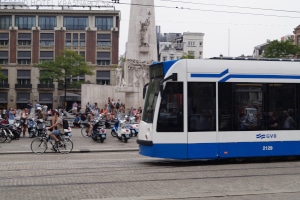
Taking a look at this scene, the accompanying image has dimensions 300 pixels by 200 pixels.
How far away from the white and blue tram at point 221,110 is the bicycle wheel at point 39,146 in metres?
6.32

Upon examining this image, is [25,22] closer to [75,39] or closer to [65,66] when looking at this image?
[75,39]

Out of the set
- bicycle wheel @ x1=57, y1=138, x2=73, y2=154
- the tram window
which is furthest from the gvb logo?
bicycle wheel @ x1=57, y1=138, x2=73, y2=154

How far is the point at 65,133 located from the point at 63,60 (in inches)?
2053

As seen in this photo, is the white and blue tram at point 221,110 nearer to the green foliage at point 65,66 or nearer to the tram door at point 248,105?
the tram door at point 248,105

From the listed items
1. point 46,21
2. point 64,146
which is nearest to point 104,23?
point 46,21

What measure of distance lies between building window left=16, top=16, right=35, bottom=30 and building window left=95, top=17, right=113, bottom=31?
1099 centimetres

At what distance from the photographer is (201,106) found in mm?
14555

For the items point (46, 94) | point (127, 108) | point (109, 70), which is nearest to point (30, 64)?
point (46, 94)

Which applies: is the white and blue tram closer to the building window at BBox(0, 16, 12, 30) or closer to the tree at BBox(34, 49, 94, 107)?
the tree at BBox(34, 49, 94, 107)

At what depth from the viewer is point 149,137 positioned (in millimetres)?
14500

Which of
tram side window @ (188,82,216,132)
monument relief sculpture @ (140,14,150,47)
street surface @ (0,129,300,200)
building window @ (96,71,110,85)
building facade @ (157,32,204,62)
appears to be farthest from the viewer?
building facade @ (157,32,204,62)

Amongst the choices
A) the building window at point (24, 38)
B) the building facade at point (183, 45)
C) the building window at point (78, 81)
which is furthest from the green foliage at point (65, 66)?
the building facade at point (183, 45)

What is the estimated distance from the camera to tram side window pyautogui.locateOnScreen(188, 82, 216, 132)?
14.4 metres

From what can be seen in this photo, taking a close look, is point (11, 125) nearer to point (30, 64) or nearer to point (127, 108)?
point (127, 108)
